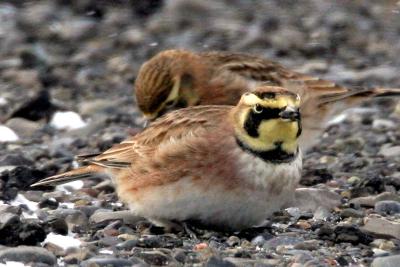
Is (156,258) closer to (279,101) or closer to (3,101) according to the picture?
(279,101)

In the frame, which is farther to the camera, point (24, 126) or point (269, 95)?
point (24, 126)

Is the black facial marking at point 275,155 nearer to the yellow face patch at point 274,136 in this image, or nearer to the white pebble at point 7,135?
the yellow face patch at point 274,136

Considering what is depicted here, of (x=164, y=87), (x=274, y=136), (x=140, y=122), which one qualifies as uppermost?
(x=274, y=136)

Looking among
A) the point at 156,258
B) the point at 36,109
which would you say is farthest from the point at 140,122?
the point at 156,258

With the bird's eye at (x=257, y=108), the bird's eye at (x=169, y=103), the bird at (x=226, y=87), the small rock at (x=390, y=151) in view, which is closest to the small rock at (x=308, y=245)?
the bird's eye at (x=257, y=108)

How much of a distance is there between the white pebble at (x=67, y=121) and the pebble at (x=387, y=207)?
444 cm

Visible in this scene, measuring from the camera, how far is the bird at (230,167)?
7.12 m

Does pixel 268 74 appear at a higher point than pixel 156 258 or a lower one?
higher

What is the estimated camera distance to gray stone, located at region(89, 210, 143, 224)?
782 centimetres

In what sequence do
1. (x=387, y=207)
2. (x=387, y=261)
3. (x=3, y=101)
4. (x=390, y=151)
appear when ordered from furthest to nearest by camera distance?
1. (x=3, y=101)
2. (x=390, y=151)
3. (x=387, y=207)
4. (x=387, y=261)

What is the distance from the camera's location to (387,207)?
8219 mm

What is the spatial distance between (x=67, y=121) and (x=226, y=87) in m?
2.73

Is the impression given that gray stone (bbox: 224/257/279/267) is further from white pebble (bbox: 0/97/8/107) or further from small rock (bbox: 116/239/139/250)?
white pebble (bbox: 0/97/8/107)

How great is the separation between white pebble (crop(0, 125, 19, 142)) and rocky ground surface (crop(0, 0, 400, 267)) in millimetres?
22
